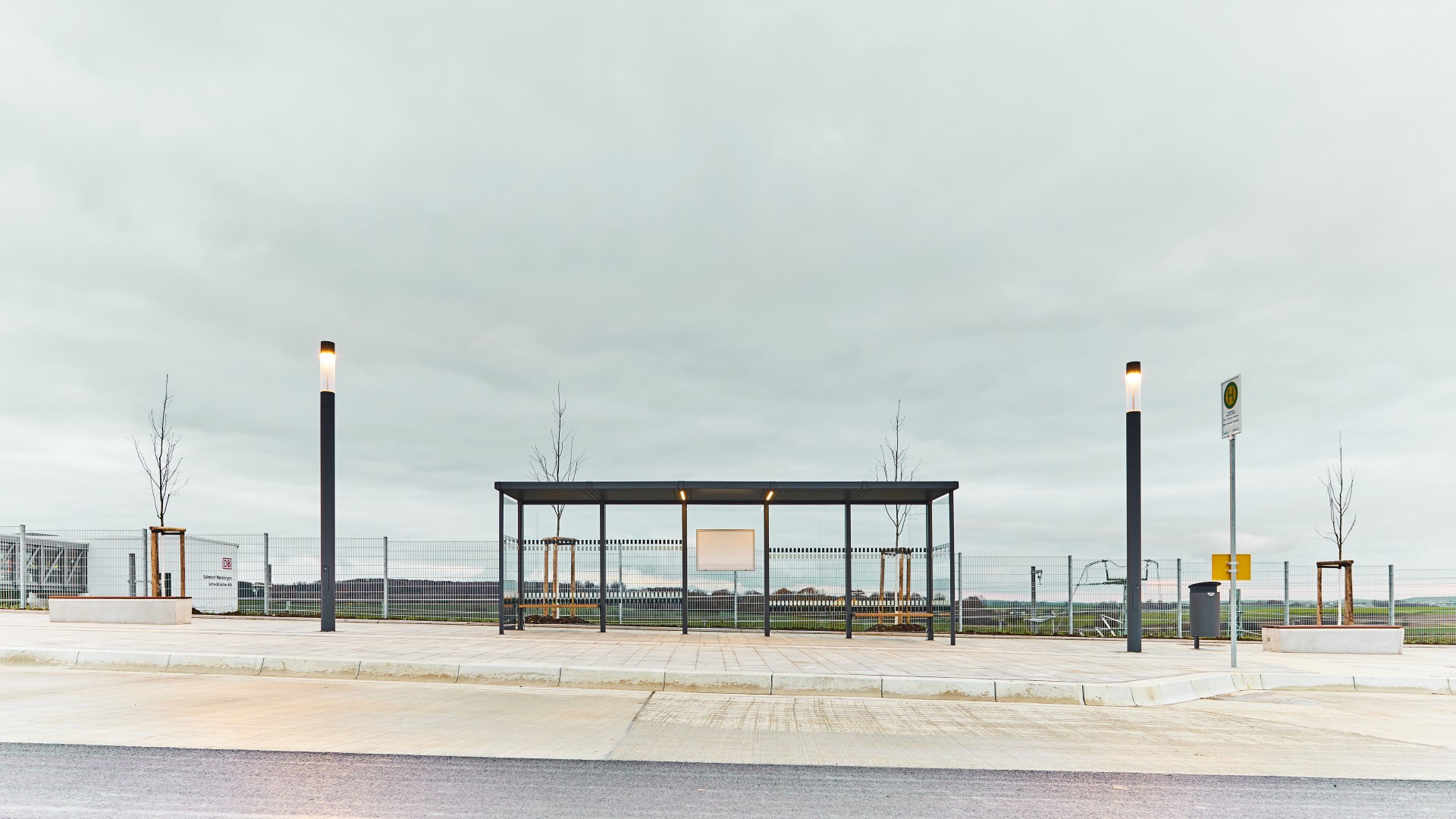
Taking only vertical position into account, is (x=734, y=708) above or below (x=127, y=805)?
below

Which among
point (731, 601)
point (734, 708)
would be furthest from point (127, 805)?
point (731, 601)

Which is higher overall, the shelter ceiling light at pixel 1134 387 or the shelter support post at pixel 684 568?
the shelter ceiling light at pixel 1134 387

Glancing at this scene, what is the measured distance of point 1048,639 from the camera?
60.5 feet

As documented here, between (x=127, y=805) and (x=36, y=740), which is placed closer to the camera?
(x=127, y=805)

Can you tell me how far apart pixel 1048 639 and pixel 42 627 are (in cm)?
1956

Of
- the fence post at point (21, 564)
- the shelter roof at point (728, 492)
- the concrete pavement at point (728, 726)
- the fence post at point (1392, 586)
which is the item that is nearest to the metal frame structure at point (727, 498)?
the shelter roof at point (728, 492)

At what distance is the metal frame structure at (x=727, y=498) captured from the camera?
15.2 metres

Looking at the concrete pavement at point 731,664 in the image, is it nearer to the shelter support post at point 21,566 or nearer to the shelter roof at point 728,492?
the shelter roof at point 728,492

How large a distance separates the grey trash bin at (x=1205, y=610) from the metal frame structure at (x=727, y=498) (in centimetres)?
448

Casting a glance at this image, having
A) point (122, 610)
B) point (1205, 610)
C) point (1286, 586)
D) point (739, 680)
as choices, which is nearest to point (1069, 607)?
point (1286, 586)

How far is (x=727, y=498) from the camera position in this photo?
17.1 meters

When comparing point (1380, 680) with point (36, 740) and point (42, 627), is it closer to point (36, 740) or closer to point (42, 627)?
point (36, 740)

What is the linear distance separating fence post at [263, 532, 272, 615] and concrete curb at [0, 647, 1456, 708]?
988 centimetres

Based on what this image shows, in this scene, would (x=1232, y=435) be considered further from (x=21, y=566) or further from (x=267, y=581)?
(x=21, y=566)
